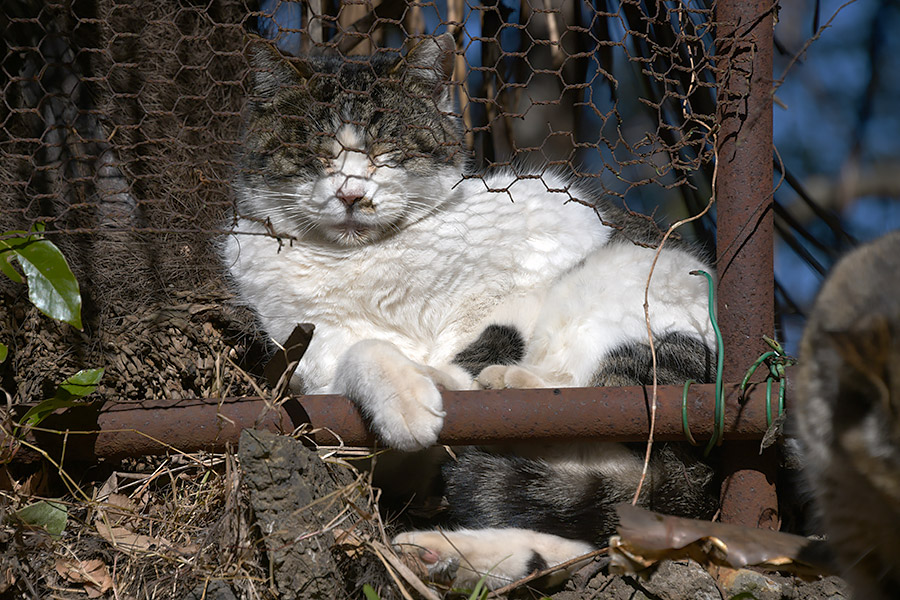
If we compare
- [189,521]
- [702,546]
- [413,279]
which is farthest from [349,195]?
[702,546]

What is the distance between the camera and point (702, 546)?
1.31m

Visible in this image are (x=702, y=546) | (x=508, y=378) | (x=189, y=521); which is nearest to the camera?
(x=702, y=546)

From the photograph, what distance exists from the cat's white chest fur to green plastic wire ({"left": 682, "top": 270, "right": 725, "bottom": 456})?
48 cm

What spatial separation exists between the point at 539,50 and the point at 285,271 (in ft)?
7.94

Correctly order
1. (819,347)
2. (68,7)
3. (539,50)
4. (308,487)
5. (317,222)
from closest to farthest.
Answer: (819,347), (308,487), (317,222), (68,7), (539,50)

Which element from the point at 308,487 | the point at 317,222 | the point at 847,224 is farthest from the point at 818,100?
the point at 308,487

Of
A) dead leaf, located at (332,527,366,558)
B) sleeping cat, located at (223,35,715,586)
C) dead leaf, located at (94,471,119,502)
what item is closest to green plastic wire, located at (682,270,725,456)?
sleeping cat, located at (223,35,715,586)

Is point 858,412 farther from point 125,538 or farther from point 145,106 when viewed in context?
point 145,106

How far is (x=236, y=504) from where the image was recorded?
170cm

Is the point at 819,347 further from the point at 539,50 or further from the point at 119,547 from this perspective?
the point at 539,50

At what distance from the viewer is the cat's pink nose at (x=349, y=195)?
2.14m

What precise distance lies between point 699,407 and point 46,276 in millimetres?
1759

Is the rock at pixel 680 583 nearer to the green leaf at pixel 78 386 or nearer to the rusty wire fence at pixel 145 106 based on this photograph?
the rusty wire fence at pixel 145 106

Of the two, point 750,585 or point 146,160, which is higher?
point 146,160
